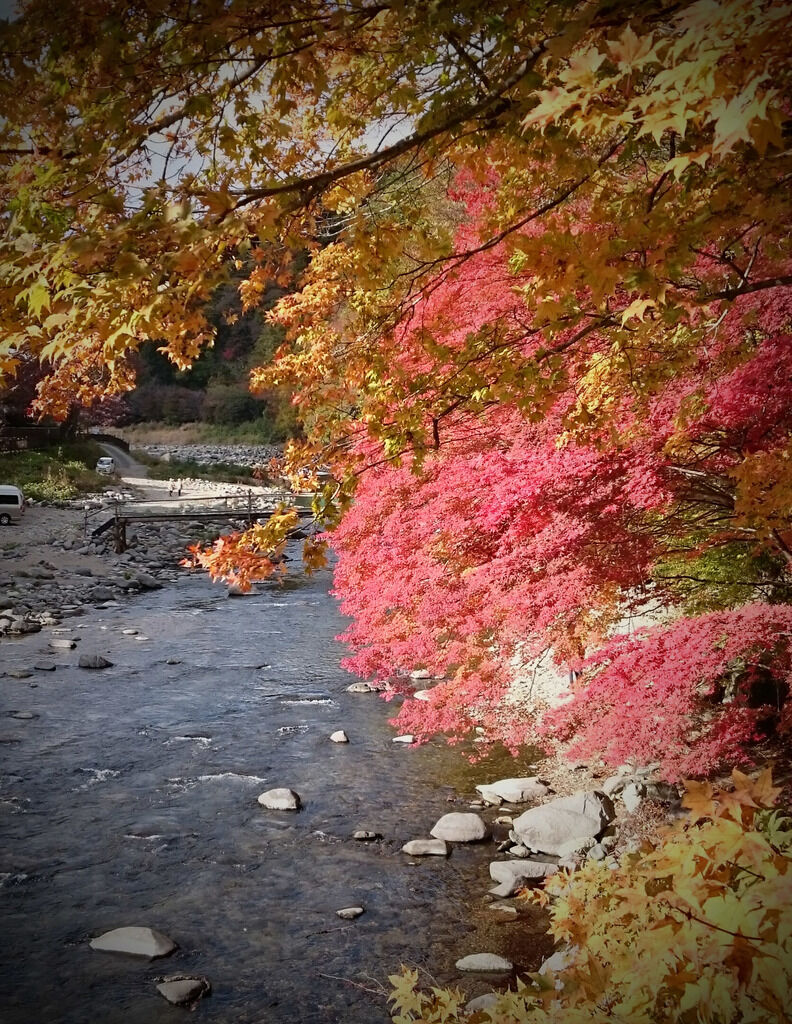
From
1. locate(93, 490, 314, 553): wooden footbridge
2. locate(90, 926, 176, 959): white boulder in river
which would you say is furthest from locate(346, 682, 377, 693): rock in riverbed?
locate(93, 490, 314, 553): wooden footbridge

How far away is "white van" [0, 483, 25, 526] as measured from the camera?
2133 cm

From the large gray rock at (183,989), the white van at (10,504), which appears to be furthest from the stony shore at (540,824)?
the white van at (10,504)

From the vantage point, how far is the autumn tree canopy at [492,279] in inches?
91.4

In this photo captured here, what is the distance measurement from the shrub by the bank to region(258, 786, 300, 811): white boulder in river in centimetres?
451

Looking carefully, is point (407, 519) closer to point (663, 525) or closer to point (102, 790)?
point (663, 525)

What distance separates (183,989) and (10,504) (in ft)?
63.0

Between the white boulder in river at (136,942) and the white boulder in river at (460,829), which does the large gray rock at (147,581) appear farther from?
the white boulder in river at (136,942)

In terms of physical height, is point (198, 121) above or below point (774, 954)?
above

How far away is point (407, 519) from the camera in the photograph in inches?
272

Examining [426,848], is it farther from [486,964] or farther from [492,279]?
[492,279]

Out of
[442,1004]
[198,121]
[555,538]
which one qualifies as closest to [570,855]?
[555,538]

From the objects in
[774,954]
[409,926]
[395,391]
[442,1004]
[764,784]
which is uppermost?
[395,391]

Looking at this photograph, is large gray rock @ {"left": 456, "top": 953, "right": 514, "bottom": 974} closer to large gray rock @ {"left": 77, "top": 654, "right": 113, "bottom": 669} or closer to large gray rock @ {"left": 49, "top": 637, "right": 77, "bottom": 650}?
large gray rock @ {"left": 77, "top": 654, "right": 113, "bottom": 669}

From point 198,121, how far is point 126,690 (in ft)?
28.3
